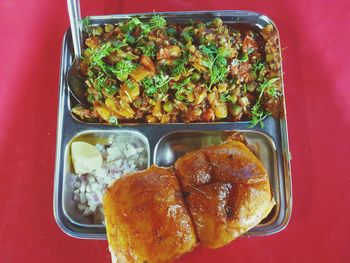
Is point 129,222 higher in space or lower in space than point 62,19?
lower

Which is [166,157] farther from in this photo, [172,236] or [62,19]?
[62,19]

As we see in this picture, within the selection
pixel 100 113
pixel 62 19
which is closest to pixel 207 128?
pixel 100 113

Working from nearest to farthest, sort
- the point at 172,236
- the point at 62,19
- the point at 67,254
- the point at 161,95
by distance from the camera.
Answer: the point at 172,236 → the point at 161,95 → the point at 67,254 → the point at 62,19

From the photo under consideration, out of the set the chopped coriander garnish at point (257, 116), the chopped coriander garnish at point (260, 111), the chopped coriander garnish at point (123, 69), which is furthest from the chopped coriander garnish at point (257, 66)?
the chopped coriander garnish at point (123, 69)

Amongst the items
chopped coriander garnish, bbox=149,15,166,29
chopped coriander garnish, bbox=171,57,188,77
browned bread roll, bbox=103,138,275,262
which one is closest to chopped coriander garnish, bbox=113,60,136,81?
chopped coriander garnish, bbox=171,57,188,77

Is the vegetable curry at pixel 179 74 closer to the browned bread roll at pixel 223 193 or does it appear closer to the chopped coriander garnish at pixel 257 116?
the chopped coriander garnish at pixel 257 116

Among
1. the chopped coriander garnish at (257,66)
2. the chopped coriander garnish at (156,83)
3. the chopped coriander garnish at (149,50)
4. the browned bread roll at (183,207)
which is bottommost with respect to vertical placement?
the browned bread roll at (183,207)

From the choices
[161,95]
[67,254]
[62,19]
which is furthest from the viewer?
[62,19]

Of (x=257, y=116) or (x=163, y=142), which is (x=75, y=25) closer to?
(x=163, y=142)
